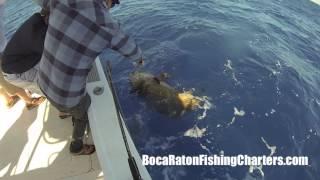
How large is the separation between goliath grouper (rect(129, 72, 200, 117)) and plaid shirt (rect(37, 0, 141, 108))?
10.8ft

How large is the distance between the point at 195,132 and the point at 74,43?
395 centimetres

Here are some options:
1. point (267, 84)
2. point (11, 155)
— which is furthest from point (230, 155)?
point (11, 155)

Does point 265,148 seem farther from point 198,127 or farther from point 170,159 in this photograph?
point 170,159

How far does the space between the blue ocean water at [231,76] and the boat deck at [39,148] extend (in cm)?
188

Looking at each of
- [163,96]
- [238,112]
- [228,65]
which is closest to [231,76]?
[228,65]

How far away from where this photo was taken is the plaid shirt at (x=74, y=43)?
123 inches

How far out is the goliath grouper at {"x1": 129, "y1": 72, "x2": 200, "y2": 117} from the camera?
6973mm

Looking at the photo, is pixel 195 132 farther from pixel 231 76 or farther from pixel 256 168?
pixel 231 76

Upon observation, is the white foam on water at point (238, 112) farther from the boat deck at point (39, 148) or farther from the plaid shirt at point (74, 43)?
the plaid shirt at point (74, 43)

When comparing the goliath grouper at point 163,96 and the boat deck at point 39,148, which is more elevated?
the boat deck at point 39,148

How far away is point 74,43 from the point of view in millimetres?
3271

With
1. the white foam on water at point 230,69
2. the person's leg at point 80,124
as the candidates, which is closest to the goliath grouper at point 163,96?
the white foam on water at point 230,69

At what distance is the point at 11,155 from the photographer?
15.0 ft

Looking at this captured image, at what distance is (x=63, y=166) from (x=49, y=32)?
185 cm
